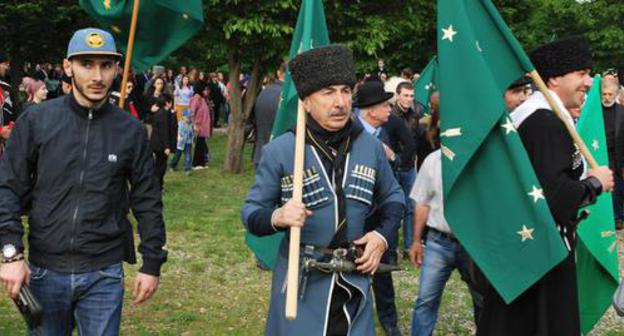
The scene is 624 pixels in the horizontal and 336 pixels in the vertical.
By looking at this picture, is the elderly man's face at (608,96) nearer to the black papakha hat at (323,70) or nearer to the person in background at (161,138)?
the person in background at (161,138)

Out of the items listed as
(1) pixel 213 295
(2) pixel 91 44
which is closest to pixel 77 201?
(2) pixel 91 44

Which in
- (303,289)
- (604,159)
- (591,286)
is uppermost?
(604,159)

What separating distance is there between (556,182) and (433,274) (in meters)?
1.75

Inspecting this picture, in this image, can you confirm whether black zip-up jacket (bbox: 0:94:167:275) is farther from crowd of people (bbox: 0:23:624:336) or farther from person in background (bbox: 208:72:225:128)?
person in background (bbox: 208:72:225:128)

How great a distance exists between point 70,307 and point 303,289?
1.23m

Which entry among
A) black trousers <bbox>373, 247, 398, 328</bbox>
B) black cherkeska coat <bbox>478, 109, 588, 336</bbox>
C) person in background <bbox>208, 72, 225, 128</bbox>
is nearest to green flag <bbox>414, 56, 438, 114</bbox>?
black trousers <bbox>373, 247, 398, 328</bbox>

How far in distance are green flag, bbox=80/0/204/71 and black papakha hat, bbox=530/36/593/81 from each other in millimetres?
2828

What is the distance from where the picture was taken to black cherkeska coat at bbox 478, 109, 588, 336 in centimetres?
450

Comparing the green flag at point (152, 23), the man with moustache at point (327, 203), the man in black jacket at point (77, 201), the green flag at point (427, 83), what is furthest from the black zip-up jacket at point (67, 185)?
the green flag at point (427, 83)

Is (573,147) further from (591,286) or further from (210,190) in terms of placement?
(210,190)

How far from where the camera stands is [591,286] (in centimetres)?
563

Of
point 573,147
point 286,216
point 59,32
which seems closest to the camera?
point 286,216

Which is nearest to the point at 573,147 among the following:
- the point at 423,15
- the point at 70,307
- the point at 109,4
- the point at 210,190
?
the point at 70,307

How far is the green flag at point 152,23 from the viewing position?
6.44 m
